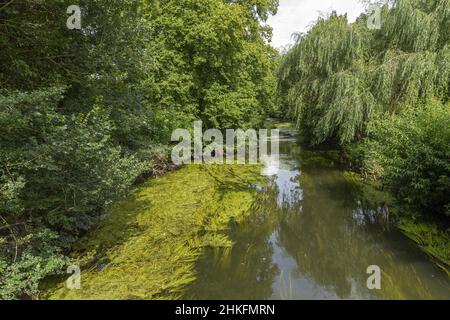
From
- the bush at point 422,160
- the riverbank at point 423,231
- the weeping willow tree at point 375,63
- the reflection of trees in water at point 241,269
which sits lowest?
the reflection of trees in water at point 241,269

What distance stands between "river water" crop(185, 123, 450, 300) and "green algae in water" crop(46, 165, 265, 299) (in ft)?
Result: 1.36

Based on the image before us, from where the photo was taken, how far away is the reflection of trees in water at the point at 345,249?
5.32m

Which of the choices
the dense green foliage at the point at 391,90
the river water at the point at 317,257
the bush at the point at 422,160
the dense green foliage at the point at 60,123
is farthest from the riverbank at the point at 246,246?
the dense green foliage at the point at 391,90

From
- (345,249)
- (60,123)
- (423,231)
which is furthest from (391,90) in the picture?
(60,123)

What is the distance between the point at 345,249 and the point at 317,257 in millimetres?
754

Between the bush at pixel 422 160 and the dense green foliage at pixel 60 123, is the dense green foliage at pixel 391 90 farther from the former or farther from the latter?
the dense green foliage at pixel 60 123

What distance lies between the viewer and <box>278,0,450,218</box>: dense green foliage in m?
6.72

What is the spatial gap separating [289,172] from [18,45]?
1055cm

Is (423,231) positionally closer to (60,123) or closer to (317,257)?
(317,257)

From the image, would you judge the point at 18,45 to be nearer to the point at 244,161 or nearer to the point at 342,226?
the point at 342,226

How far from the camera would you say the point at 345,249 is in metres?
6.73

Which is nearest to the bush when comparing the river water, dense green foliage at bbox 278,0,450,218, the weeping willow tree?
dense green foliage at bbox 278,0,450,218

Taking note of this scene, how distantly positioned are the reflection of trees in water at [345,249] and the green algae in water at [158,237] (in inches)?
62.5

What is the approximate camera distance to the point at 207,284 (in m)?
5.39
